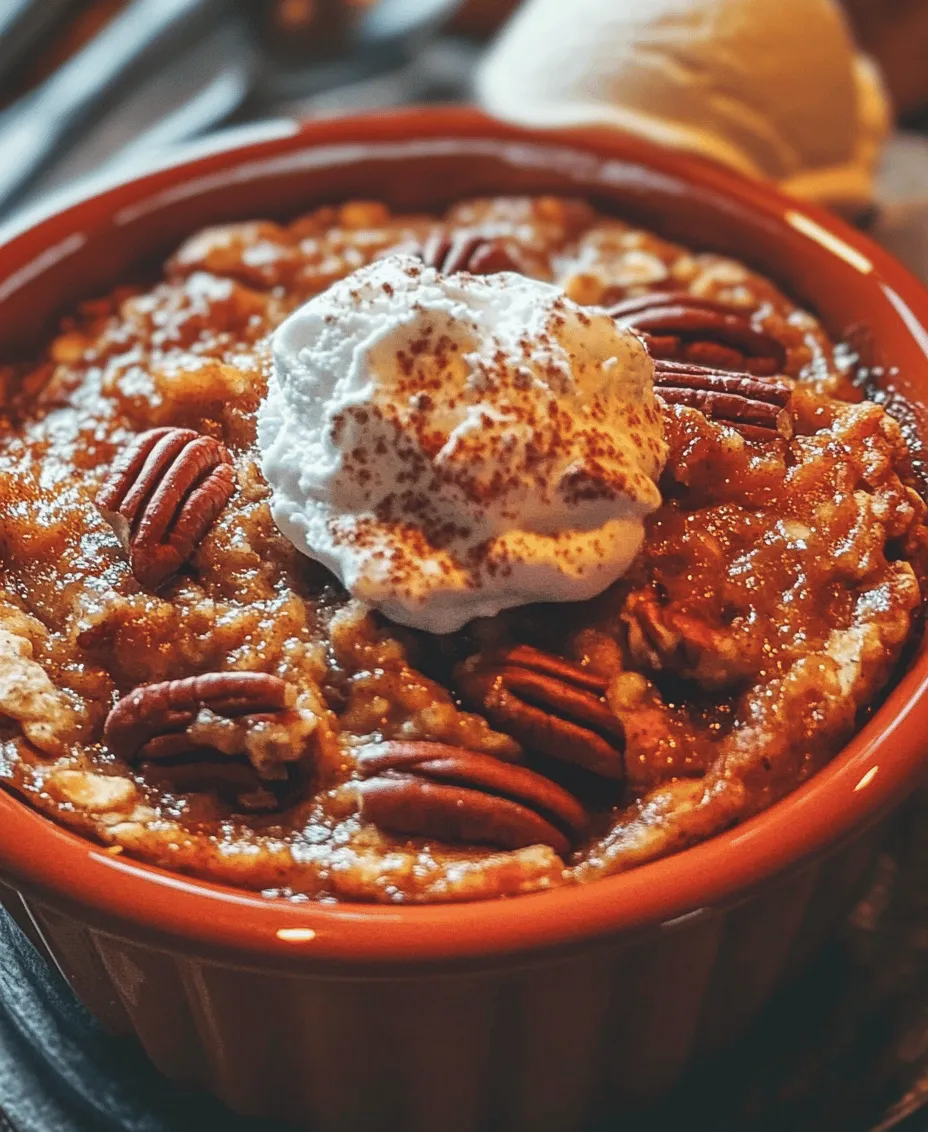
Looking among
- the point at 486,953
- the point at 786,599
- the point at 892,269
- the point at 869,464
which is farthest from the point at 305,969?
the point at 892,269

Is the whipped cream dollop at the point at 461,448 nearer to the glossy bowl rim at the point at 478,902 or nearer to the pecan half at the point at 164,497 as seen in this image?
the pecan half at the point at 164,497

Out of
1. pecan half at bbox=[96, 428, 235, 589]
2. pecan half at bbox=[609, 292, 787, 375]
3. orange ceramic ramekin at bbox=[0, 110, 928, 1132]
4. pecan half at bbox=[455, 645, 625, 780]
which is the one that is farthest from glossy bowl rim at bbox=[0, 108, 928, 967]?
pecan half at bbox=[609, 292, 787, 375]

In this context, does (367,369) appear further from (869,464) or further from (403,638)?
(869,464)

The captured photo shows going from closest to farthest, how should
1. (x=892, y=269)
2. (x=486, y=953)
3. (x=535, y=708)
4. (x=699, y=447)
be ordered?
(x=486, y=953)
(x=535, y=708)
(x=699, y=447)
(x=892, y=269)

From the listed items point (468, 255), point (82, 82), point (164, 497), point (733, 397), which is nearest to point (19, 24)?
point (82, 82)

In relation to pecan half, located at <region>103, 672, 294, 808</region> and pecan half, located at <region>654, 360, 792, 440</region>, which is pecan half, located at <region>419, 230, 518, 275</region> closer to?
pecan half, located at <region>654, 360, 792, 440</region>

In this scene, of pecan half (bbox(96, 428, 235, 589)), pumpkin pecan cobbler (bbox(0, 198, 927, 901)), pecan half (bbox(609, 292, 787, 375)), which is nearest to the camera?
pumpkin pecan cobbler (bbox(0, 198, 927, 901))

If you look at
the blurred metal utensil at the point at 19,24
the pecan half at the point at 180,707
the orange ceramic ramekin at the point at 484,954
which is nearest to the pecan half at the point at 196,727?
the pecan half at the point at 180,707
